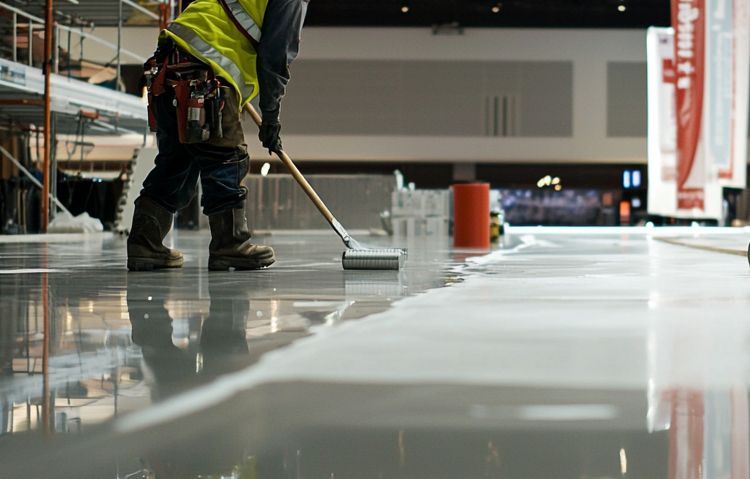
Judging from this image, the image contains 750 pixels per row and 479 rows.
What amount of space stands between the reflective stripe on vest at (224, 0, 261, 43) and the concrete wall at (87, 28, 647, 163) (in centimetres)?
1955

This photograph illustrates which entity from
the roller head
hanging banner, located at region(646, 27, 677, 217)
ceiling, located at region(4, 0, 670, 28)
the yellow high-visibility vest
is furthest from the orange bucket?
ceiling, located at region(4, 0, 670, 28)

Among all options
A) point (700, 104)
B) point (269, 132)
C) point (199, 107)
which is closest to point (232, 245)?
point (269, 132)

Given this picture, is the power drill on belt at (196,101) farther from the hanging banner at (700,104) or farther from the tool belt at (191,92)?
the hanging banner at (700,104)

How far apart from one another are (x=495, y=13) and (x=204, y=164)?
2005 centimetres

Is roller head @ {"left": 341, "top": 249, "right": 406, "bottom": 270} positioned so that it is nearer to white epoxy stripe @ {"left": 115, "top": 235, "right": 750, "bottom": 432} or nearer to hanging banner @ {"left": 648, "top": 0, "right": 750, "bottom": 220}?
white epoxy stripe @ {"left": 115, "top": 235, "right": 750, "bottom": 432}

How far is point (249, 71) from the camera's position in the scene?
405 centimetres

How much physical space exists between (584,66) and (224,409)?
23371 millimetres

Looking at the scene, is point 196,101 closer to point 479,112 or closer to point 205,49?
point 205,49

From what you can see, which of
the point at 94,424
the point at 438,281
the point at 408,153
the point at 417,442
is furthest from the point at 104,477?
the point at 408,153

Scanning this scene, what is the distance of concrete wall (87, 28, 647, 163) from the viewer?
23.4 metres

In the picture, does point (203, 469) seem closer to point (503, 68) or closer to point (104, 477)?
point (104, 477)

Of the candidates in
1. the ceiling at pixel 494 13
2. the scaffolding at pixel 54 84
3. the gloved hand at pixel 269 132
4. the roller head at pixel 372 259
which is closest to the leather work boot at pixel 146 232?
the gloved hand at pixel 269 132

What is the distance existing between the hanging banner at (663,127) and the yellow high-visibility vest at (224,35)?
7.26m

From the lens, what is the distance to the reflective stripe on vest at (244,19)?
3.92 metres
